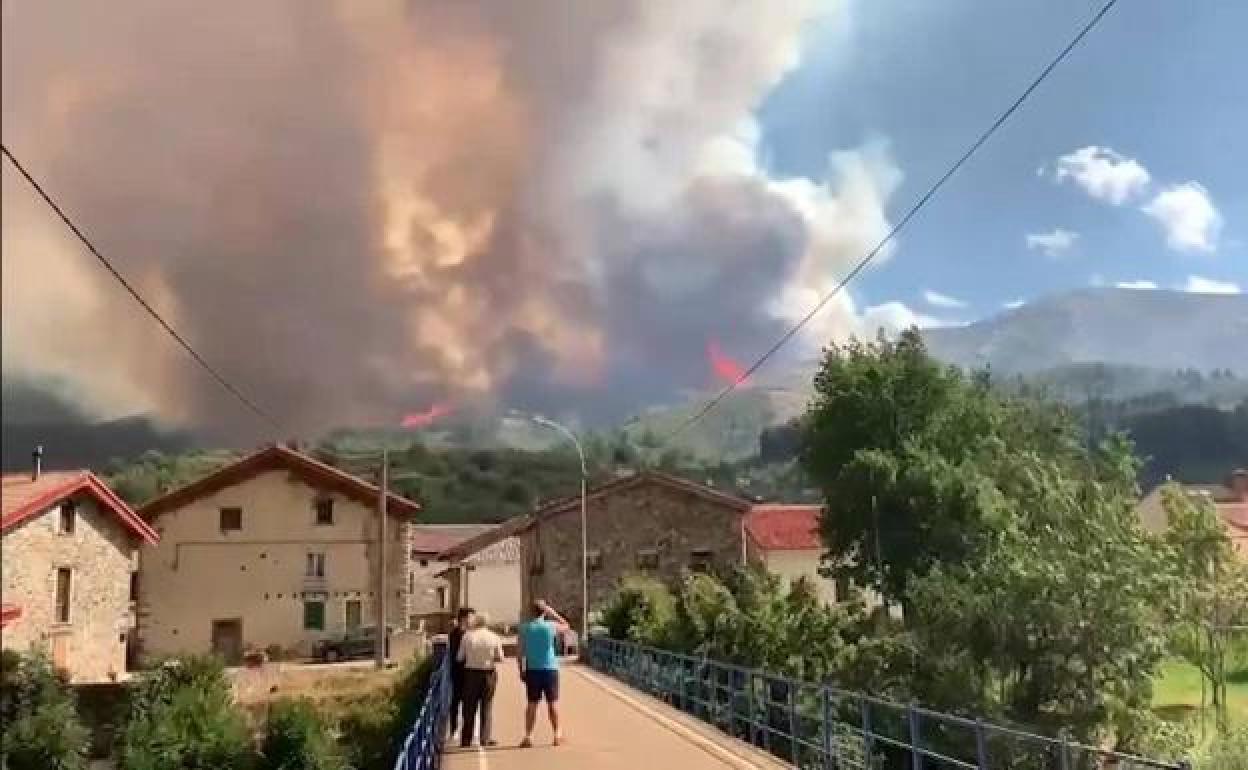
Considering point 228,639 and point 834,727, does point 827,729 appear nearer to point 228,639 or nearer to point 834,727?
point 834,727

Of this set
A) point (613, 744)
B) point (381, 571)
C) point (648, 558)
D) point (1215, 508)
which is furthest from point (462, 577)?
point (613, 744)

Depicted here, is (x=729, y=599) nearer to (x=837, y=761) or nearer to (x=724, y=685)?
(x=724, y=685)

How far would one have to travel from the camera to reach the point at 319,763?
1825cm

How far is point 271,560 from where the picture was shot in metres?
23.5

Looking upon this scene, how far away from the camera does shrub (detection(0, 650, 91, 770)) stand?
4223mm

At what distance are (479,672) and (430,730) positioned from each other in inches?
46.3

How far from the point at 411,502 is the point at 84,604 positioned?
618 inches

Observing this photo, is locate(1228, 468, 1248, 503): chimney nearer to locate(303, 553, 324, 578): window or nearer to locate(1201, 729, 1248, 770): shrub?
locate(1201, 729, 1248, 770): shrub

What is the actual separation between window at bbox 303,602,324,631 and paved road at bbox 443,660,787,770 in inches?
307

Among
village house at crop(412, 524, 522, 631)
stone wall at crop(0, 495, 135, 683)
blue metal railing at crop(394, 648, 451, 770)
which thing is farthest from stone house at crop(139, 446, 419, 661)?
blue metal railing at crop(394, 648, 451, 770)

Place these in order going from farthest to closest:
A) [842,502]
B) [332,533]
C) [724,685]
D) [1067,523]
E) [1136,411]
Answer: [1136,411]
[842,502]
[332,533]
[1067,523]
[724,685]

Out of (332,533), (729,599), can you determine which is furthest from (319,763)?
(332,533)

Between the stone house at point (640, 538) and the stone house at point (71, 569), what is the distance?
20106mm

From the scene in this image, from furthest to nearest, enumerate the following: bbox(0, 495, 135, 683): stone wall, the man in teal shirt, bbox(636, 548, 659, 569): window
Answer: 1. bbox(636, 548, 659, 569): window
2. the man in teal shirt
3. bbox(0, 495, 135, 683): stone wall
